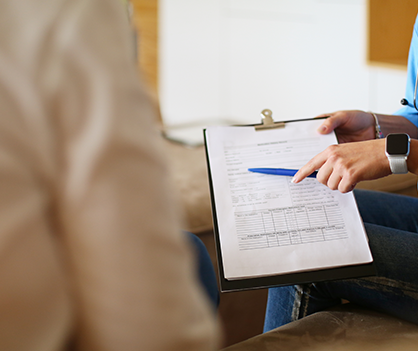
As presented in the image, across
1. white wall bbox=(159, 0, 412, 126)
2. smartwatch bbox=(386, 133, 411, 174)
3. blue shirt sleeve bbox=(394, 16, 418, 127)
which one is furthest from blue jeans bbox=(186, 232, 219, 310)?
white wall bbox=(159, 0, 412, 126)

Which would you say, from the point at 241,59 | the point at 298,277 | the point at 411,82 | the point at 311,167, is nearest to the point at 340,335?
the point at 298,277

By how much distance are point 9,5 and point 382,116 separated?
0.70 meters

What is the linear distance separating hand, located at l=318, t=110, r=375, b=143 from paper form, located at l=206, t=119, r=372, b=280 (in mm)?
40

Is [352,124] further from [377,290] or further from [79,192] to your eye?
[79,192]

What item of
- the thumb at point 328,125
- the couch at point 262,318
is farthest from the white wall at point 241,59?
the thumb at point 328,125

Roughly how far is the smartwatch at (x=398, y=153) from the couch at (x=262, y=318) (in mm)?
227

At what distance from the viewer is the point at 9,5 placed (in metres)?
0.17

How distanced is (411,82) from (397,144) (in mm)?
198

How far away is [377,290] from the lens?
1.76 ft

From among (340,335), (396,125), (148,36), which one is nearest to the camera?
(340,335)

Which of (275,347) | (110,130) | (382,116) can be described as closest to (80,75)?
(110,130)

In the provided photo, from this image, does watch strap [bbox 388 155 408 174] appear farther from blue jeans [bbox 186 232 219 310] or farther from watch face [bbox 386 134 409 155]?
blue jeans [bbox 186 232 219 310]

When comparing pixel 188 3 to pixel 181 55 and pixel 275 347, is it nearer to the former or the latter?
pixel 181 55

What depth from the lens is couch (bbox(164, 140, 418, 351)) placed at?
0.46m
